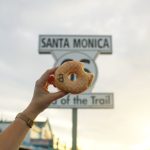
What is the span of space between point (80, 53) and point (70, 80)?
8.15 meters

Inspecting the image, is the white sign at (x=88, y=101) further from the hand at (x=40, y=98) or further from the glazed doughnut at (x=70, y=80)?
the hand at (x=40, y=98)

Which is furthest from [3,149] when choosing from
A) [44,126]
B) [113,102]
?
[44,126]

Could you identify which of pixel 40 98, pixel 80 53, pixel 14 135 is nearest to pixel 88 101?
pixel 80 53

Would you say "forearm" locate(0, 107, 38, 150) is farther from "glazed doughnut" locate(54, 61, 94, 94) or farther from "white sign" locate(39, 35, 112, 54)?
"white sign" locate(39, 35, 112, 54)

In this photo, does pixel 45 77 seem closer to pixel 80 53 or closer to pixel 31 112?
pixel 31 112

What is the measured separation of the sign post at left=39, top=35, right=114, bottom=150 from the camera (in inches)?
422

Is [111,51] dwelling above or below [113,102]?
above

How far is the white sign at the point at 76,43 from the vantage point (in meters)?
11.4

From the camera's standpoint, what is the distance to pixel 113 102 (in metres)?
10.6

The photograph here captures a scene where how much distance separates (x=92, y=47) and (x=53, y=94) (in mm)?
8633

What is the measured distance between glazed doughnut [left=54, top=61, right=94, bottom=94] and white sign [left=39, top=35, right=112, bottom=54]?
8.03 m

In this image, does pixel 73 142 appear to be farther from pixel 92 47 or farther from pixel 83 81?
pixel 83 81

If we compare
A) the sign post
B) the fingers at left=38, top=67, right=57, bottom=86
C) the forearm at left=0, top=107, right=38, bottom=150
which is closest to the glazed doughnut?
the fingers at left=38, top=67, right=57, bottom=86

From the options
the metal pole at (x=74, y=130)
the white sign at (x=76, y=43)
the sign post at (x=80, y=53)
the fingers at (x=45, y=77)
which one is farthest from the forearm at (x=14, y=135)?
the white sign at (x=76, y=43)
